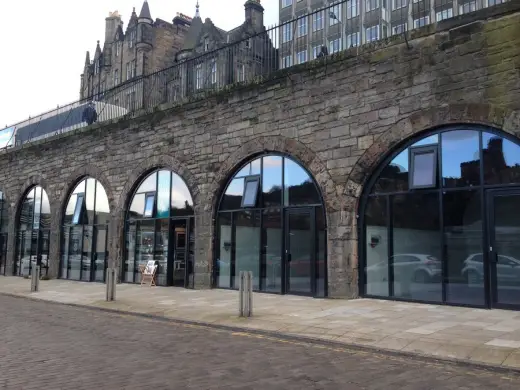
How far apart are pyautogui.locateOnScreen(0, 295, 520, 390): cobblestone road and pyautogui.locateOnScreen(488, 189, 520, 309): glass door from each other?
4597 mm

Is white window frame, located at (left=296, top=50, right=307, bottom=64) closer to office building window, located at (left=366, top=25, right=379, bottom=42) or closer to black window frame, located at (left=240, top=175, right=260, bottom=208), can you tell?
office building window, located at (left=366, top=25, right=379, bottom=42)

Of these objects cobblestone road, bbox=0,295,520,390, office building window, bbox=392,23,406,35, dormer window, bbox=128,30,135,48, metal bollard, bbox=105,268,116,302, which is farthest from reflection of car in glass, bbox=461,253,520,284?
dormer window, bbox=128,30,135,48

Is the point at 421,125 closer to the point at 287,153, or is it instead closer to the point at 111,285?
the point at 287,153

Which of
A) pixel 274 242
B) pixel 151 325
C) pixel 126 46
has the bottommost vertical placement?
pixel 151 325

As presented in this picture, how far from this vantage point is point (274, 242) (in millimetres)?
14422

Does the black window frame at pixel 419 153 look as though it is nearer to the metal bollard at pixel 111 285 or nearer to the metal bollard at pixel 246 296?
the metal bollard at pixel 246 296

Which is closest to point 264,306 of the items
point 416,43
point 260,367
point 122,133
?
point 260,367

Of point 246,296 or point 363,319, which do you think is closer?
point 363,319

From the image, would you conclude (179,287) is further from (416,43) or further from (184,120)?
(416,43)

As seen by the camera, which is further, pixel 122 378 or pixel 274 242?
→ pixel 274 242

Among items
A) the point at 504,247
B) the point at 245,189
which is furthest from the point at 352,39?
the point at 504,247

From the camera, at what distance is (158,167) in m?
18.1

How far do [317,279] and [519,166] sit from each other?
5.63 m

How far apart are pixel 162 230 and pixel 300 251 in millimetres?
6169
